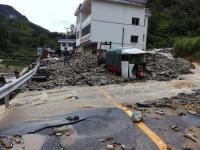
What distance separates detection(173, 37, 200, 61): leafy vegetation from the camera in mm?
32906

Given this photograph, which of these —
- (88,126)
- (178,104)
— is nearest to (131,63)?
(178,104)

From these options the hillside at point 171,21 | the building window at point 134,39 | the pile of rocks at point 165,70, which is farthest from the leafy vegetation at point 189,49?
the hillside at point 171,21

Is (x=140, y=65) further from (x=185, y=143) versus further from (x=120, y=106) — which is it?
(x=185, y=143)

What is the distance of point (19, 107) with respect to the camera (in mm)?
11289

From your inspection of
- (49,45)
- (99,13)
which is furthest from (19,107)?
(49,45)

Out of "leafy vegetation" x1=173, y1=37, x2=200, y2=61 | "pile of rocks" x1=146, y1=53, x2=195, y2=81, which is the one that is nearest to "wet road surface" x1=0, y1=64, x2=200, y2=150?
"pile of rocks" x1=146, y1=53, x2=195, y2=81

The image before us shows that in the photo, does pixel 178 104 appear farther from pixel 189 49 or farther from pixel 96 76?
pixel 189 49

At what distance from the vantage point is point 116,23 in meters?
49.2

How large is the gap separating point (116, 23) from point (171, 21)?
24836 mm

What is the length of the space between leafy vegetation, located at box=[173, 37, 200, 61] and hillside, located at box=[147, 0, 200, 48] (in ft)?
84.8

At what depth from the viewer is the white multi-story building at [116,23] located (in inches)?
1882

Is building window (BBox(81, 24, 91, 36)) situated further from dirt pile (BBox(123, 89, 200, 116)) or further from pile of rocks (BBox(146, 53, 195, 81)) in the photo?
dirt pile (BBox(123, 89, 200, 116))

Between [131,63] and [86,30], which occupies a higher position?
[86,30]

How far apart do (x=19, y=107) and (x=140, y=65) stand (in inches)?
412
